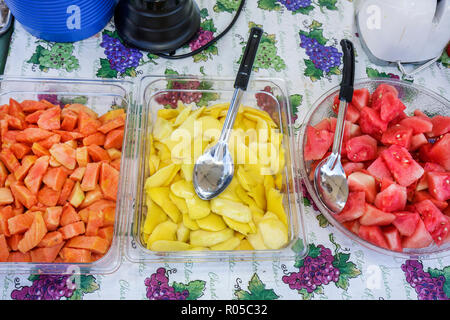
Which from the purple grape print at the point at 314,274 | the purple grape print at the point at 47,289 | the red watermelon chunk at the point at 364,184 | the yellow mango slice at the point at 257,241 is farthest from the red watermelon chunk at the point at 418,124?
the purple grape print at the point at 47,289

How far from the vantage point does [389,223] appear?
1004 millimetres

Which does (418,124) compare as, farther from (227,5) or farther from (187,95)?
(227,5)

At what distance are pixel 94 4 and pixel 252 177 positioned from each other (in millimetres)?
752

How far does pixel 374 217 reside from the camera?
0.99 meters

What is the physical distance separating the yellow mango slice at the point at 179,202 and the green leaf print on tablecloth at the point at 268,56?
0.57 meters

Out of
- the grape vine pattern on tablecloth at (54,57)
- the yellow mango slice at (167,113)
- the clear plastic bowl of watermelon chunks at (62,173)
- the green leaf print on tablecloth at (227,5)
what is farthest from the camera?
the green leaf print on tablecloth at (227,5)

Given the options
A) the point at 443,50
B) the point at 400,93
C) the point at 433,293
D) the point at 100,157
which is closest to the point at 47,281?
the point at 100,157

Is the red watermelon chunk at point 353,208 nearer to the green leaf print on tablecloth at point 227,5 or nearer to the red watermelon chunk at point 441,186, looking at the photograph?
the red watermelon chunk at point 441,186

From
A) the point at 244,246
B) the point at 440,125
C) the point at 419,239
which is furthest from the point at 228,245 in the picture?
the point at 440,125

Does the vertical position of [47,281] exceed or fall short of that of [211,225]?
it falls short

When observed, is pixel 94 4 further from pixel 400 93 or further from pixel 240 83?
pixel 400 93

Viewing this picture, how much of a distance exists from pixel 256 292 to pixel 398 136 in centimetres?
57

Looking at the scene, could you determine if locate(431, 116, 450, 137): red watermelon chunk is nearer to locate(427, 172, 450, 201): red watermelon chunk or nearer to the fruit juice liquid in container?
locate(427, 172, 450, 201): red watermelon chunk

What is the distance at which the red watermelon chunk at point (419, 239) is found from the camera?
0.97 meters
